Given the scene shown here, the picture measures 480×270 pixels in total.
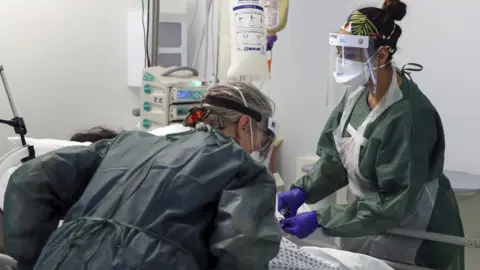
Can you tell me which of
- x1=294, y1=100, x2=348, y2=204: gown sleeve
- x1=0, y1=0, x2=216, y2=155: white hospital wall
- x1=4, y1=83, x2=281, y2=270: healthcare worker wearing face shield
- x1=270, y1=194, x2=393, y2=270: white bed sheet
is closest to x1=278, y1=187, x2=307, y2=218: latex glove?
x1=294, y1=100, x2=348, y2=204: gown sleeve

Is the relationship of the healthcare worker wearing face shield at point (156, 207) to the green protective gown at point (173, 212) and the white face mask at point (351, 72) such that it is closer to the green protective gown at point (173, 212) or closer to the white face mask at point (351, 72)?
the green protective gown at point (173, 212)

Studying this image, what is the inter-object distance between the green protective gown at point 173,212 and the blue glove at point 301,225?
586mm

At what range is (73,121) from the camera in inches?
118

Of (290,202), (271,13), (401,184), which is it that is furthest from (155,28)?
(401,184)

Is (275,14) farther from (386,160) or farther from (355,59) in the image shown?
(386,160)

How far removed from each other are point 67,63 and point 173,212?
211 cm

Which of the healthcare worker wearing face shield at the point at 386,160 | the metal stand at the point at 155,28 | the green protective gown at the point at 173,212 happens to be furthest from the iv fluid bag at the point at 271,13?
the green protective gown at the point at 173,212

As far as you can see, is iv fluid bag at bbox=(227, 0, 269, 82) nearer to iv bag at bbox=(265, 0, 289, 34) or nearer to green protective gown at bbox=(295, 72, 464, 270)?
iv bag at bbox=(265, 0, 289, 34)

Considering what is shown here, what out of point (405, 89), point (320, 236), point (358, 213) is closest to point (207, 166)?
point (358, 213)

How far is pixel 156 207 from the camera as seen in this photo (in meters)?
1.10

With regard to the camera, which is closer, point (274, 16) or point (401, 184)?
point (401, 184)

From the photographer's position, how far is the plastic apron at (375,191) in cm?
175

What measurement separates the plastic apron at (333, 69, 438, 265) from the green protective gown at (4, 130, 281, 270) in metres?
0.71

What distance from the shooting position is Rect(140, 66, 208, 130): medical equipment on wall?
7.91 feet
